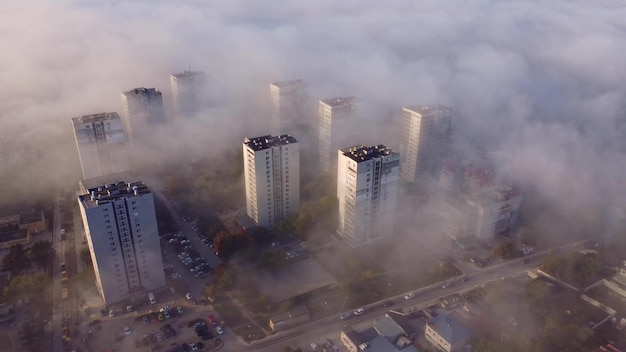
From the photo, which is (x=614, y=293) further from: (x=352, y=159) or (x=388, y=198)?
(x=352, y=159)

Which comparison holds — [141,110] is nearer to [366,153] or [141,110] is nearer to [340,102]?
[340,102]

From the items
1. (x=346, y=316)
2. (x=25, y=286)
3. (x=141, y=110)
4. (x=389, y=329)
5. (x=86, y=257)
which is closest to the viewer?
(x=389, y=329)

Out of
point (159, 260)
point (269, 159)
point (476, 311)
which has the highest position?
point (269, 159)

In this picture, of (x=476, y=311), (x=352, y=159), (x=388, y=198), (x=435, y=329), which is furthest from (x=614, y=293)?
(x=352, y=159)

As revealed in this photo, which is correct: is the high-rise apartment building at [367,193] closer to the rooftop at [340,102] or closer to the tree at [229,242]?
the tree at [229,242]

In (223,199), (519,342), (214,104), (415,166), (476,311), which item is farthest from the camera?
(214,104)

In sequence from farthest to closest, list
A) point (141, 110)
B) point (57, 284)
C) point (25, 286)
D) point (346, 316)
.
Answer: point (141, 110) → point (57, 284) → point (25, 286) → point (346, 316)

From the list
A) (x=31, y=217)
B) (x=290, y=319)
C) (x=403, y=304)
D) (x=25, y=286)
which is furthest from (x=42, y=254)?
(x=403, y=304)

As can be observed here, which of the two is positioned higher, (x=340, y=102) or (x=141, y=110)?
(x=340, y=102)
